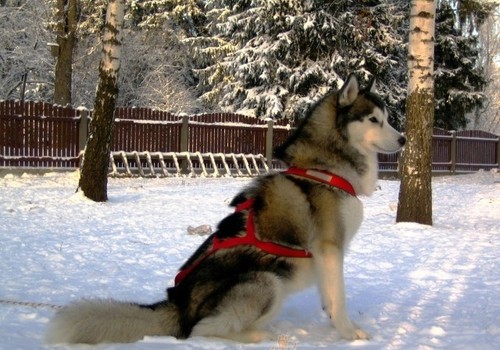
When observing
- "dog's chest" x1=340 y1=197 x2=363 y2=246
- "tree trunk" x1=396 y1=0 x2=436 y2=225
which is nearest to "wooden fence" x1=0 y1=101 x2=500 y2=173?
"tree trunk" x1=396 y1=0 x2=436 y2=225

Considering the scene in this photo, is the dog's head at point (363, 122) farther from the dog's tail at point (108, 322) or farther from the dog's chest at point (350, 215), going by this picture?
the dog's tail at point (108, 322)

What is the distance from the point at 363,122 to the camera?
14.5 ft

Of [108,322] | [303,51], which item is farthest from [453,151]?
[108,322]

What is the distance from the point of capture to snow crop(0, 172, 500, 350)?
4.06 m

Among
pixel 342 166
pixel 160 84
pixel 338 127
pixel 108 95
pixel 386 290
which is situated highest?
pixel 160 84

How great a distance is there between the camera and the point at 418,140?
9320mm

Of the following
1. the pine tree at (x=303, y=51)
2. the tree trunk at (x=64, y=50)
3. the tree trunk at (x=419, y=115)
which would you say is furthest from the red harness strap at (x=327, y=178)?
the pine tree at (x=303, y=51)

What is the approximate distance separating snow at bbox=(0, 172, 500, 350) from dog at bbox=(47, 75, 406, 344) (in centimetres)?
14

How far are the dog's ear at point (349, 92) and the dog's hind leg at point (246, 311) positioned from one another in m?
1.47

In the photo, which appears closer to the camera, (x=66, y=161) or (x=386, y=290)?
(x=386, y=290)

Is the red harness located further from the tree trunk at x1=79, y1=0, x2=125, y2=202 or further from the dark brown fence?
the dark brown fence

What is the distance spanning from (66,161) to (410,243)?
1329cm

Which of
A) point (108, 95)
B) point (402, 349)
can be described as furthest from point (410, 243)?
point (108, 95)

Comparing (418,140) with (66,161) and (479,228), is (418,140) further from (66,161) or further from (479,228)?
(66,161)
